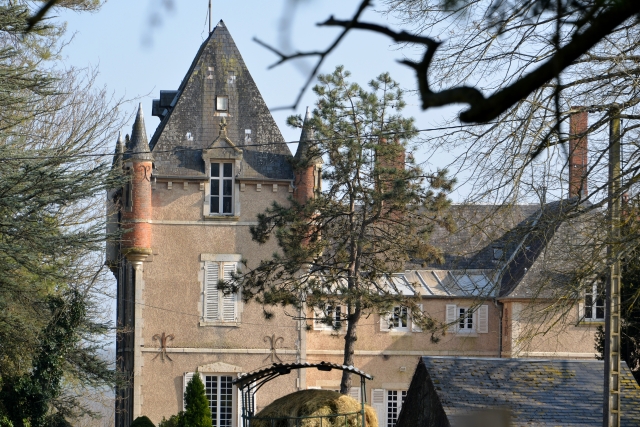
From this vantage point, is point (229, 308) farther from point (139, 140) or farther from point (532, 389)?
point (532, 389)

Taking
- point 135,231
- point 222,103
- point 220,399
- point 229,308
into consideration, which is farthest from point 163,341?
point 222,103

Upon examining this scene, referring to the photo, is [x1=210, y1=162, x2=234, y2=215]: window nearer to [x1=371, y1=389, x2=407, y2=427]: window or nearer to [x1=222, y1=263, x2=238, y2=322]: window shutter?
[x1=222, y1=263, x2=238, y2=322]: window shutter

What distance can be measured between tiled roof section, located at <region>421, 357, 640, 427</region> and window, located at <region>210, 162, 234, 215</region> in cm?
1742

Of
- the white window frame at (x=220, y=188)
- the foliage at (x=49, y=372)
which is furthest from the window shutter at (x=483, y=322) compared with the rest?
the foliage at (x=49, y=372)

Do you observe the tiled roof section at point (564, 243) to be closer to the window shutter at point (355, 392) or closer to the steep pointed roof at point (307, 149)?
the steep pointed roof at point (307, 149)

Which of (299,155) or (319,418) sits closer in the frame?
(319,418)

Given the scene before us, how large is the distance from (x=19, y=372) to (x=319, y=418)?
1046 cm

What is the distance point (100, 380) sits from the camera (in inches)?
971

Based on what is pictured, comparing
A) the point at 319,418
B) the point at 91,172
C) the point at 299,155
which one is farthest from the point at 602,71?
the point at 299,155

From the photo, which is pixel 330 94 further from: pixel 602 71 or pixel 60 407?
pixel 602 71

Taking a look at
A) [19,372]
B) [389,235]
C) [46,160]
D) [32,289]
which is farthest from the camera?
[389,235]

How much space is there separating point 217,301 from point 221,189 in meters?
3.73

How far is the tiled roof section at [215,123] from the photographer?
107ft

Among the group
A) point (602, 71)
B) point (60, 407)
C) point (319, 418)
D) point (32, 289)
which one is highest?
point (602, 71)
